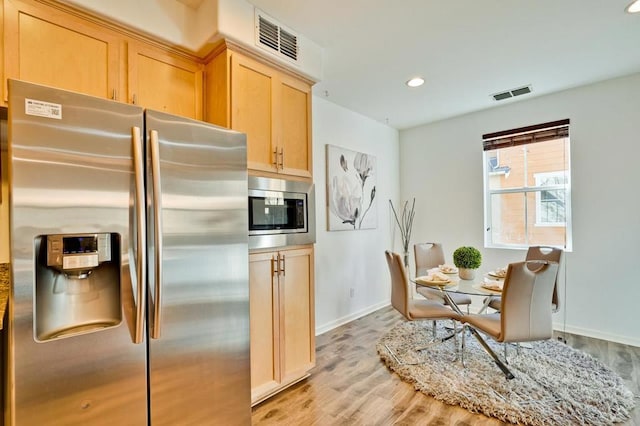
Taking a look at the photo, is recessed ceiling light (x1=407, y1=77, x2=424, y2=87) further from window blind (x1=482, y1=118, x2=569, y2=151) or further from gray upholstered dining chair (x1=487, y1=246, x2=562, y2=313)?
gray upholstered dining chair (x1=487, y1=246, x2=562, y2=313)

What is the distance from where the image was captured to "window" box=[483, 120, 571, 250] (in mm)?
3424

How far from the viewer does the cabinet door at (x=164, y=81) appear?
6.02 ft

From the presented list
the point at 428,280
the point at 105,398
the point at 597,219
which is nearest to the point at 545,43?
the point at 597,219

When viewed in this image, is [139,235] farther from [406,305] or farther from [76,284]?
[406,305]

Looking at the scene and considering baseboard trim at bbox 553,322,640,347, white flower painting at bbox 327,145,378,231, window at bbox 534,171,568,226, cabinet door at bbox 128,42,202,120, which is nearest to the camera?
cabinet door at bbox 128,42,202,120

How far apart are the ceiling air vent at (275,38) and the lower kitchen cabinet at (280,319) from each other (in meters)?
1.43

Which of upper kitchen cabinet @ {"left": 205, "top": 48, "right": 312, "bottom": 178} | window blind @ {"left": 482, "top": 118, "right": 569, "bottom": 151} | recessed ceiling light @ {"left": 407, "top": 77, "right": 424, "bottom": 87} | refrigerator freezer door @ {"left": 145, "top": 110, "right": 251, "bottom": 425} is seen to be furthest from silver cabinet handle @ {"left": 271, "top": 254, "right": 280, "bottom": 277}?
window blind @ {"left": 482, "top": 118, "right": 569, "bottom": 151}

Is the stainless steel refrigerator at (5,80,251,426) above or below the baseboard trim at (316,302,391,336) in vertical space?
above

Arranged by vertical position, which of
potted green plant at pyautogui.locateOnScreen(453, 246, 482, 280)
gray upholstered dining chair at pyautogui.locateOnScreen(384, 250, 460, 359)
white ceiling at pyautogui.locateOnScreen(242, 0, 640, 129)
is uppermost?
white ceiling at pyautogui.locateOnScreen(242, 0, 640, 129)

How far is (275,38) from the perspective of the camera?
7.04 ft

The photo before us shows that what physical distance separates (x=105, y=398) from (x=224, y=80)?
1.81 m

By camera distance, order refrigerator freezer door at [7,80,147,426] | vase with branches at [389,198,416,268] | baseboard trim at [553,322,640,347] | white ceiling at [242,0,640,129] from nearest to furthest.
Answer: refrigerator freezer door at [7,80,147,426], white ceiling at [242,0,640,129], baseboard trim at [553,322,640,347], vase with branches at [389,198,416,268]

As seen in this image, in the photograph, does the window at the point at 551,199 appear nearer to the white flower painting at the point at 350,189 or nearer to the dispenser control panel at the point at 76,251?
the white flower painting at the point at 350,189

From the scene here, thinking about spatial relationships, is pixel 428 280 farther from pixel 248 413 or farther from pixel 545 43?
pixel 545 43
